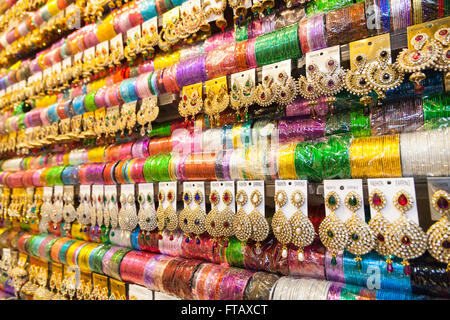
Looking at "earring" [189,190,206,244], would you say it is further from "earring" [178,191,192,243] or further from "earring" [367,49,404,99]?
"earring" [367,49,404,99]

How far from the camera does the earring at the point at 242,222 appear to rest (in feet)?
3.54

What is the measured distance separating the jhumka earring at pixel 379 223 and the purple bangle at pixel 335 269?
138 mm

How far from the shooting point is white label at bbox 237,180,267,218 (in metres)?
1.09

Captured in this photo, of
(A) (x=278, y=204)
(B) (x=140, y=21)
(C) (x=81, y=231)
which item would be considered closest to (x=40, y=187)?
(C) (x=81, y=231)

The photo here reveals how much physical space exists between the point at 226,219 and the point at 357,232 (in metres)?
0.48

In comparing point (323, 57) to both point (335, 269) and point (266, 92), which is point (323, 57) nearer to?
point (266, 92)

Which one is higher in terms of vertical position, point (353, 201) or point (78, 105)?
point (78, 105)

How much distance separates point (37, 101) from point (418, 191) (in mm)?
2651

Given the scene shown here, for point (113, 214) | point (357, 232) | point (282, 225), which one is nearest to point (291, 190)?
point (282, 225)

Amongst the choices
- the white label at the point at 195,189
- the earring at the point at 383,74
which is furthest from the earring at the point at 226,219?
the earring at the point at 383,74

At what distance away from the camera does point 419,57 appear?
0.80 meters

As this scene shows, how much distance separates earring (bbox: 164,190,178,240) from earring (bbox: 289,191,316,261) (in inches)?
22.3
